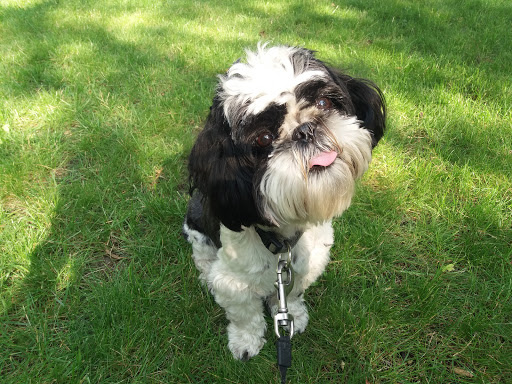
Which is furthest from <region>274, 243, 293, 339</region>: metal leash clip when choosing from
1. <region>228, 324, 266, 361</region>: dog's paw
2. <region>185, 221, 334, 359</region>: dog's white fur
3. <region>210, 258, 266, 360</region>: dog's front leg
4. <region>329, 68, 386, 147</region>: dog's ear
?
<region>329, 68, 386, 147</region>: dog's ear

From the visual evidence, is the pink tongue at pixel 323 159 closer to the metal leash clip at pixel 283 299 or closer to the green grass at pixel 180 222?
the metal leash clip at pixel 283 299

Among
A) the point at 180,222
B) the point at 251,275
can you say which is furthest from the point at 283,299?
the point at 180,222

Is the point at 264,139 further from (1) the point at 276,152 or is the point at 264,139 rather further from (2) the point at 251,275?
(2) the point at 251,275

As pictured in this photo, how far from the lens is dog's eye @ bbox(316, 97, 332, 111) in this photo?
64.2 inches

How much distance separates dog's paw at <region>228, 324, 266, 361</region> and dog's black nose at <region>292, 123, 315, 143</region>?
137 centimetres

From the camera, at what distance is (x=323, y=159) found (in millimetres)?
1486

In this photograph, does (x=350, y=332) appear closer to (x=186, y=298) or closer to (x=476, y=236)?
(x=186, y=298)

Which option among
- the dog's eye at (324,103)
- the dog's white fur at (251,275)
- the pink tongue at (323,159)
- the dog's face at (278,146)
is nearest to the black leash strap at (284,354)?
the dog's white fur at (251,275)

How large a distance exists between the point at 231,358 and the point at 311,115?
157cm

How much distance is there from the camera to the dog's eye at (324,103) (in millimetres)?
1631

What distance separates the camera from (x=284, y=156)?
1484 mm

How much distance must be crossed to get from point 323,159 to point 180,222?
184 centimetres

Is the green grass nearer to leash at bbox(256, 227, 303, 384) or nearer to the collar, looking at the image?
leash at bbox(256, 227, 303, 384)

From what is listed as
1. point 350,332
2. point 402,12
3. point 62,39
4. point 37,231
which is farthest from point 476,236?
point 62,39
